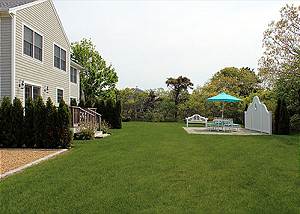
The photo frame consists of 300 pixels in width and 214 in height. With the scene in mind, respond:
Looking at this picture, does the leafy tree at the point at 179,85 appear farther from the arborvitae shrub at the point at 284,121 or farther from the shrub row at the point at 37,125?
the shrub row at the point at 37,125

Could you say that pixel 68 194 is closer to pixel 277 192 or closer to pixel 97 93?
pixel 277 192

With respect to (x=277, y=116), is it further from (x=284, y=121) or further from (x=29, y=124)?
(x=29, y=124)

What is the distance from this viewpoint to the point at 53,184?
642cm

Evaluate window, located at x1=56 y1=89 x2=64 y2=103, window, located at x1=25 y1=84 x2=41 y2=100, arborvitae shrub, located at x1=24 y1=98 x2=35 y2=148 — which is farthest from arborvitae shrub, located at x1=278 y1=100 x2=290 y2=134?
arborvitae shrub, located at x1=24 y1=98 x2=35 y2=148

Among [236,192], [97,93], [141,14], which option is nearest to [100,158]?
[236,192]

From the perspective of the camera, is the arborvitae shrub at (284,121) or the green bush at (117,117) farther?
the green bush at (117,117)

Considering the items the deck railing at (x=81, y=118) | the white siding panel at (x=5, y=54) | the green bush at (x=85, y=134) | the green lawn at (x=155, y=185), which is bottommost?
the green lawn at (x=155, y=185)

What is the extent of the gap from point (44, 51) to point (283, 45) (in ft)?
49.8

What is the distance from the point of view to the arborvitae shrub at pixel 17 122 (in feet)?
42.1

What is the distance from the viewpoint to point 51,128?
12805 mm

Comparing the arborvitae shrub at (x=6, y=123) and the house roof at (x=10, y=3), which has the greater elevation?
the house roof at (x=10, y=3)

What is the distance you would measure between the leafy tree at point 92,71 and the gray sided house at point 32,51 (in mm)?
18617

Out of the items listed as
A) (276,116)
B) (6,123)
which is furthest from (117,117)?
(6,123)

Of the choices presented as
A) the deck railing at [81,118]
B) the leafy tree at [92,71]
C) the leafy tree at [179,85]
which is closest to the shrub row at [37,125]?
the deck railing at [81,118]
